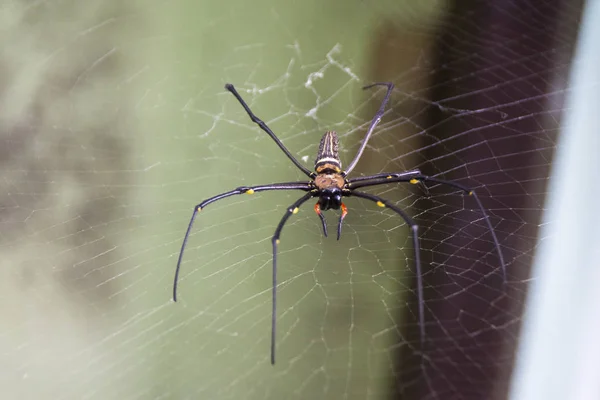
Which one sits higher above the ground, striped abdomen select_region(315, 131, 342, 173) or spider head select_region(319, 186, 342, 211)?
striped abdomen select_region(315, 131, 342, 173)

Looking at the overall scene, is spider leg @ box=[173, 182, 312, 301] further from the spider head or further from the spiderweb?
the spiderweb

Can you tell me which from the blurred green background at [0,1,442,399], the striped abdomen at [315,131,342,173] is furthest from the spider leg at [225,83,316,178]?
the blurred green background at [0,1,442,399]

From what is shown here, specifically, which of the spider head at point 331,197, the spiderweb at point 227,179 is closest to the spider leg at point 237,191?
the spider head at point 331,197

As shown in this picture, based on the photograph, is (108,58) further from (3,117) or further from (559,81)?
(559,81)

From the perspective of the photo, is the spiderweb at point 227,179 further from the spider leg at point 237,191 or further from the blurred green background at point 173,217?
the spider leg at point 237,191

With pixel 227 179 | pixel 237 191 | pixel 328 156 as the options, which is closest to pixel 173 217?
pixel 227 179

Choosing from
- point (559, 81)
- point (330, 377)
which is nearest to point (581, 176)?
point (559, 81)
